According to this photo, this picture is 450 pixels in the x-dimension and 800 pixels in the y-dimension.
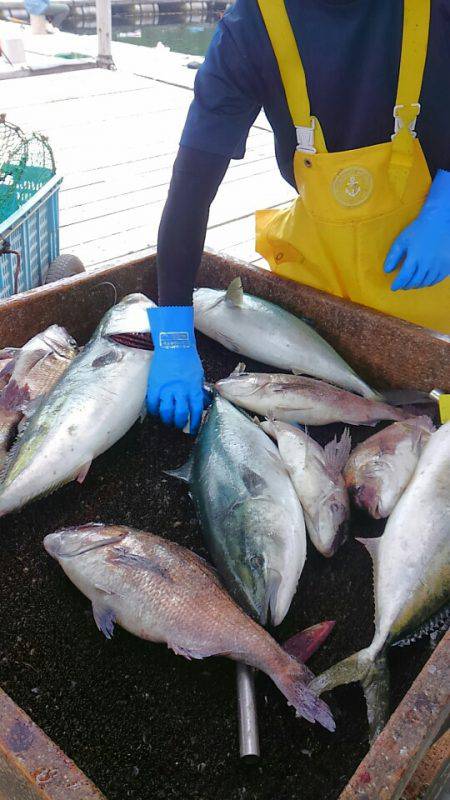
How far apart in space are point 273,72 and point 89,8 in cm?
1945

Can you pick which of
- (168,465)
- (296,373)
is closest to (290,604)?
(168,465)

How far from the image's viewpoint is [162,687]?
1.40 m

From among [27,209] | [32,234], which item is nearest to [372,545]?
[27,209]

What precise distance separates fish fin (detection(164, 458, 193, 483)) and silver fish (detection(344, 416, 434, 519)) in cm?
45

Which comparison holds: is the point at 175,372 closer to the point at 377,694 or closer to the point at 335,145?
the point at 335,145

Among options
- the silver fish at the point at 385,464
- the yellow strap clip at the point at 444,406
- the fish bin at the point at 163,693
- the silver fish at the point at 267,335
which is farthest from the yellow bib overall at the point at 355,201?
the fish bin at the point at 163,693

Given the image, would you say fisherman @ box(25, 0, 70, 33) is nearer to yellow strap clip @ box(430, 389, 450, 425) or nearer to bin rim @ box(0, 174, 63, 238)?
bin rim @ box(0, 174, 63, 238)

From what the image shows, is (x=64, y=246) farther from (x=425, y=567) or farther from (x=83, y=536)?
(x=425, y=567)

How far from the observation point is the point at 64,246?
4.16 m

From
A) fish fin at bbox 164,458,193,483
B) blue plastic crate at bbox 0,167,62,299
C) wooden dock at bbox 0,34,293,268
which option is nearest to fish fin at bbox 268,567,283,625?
fish fin at bbox 164,458,193,483

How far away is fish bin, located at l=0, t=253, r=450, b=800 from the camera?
113 cm

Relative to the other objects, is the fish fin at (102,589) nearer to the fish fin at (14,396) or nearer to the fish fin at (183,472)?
the fish fin at (183,472)

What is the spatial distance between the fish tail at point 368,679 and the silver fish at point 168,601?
1.8 inches

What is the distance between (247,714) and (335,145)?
173cm
